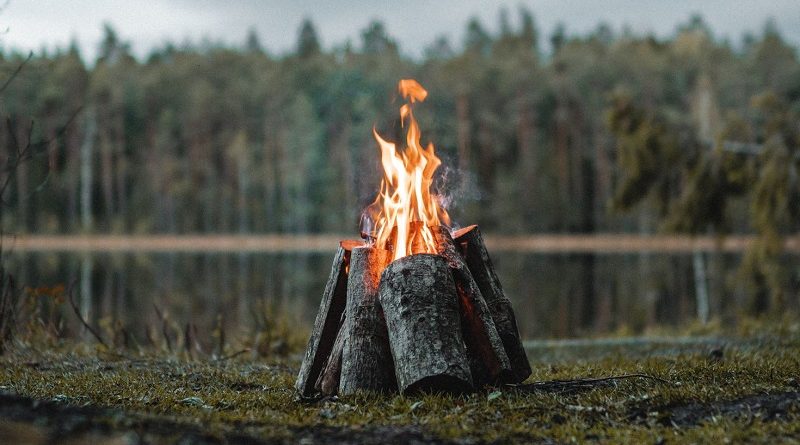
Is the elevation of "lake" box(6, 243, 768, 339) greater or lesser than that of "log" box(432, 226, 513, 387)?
lesser

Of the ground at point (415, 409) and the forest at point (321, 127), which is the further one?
the forest at point (321, 127)

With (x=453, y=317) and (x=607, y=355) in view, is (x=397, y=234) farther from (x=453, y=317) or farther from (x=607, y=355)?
(x=607, y=355)

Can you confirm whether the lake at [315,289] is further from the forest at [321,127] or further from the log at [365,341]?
the forest at [321,127]

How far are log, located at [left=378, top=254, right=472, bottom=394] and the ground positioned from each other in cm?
14

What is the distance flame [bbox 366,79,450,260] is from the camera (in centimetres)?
629

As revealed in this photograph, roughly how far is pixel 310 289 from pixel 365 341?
2010 centimetres

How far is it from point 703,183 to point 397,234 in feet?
30.8

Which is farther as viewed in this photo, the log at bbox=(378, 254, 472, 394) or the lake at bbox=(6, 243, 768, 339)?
the lake at bbox=(6, 243, 768, 339)

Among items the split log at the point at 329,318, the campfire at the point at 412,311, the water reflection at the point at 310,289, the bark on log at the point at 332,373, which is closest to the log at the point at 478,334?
the campfire at the point at 412,311

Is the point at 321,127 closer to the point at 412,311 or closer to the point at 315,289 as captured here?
the point at 315,289

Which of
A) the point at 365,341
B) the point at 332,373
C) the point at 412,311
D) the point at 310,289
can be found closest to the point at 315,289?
the point at 310,289

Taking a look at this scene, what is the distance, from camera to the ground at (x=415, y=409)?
4.32m

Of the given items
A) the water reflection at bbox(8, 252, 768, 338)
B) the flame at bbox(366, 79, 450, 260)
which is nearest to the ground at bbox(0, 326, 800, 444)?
the flame at bbox(366, 79, 450, 260)

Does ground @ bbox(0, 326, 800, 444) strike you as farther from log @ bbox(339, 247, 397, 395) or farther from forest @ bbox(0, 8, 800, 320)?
forest @ bbox(0, 8, 800, 320)
